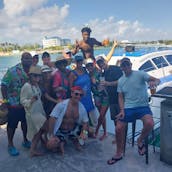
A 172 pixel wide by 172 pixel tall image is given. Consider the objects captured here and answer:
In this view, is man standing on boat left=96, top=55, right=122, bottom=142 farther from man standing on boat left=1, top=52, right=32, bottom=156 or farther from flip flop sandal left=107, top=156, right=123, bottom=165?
man standing on boat left=1, top=52, right=32, bottom=156

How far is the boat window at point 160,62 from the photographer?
318 inches

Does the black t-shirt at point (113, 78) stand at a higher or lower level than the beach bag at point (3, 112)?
higher

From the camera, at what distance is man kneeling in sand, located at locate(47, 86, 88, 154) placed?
3.84 metres

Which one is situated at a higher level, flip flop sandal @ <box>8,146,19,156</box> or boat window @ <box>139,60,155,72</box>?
boat window @ <box>139,60,155,72</box>

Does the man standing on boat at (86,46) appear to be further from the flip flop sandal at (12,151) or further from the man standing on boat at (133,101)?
the flip flop sandal at (12,151)

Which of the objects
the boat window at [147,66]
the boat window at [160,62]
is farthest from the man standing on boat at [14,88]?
the boat window at [160,62]

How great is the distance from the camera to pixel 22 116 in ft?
13.6

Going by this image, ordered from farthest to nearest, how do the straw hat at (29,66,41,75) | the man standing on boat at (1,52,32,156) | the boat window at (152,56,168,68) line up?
the boat window at (152,56,168,68), the man standing on boat at (1,52,32,156), the straw hat at (29,66,41,75)

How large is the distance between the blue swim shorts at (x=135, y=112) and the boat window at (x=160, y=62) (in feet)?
15.5

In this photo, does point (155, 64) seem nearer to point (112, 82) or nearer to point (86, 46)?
point (86, 46)

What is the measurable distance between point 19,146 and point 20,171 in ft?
3.18

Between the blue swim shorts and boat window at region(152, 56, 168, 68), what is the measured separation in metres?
4.72

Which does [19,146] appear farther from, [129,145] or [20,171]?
[129,145]

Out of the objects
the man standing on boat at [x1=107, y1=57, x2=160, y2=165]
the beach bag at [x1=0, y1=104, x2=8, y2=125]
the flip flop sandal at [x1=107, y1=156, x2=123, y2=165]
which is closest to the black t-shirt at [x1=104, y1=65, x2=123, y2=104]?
the man standing on boat at [x1=107, y1=57, x2=160, y2=165]
